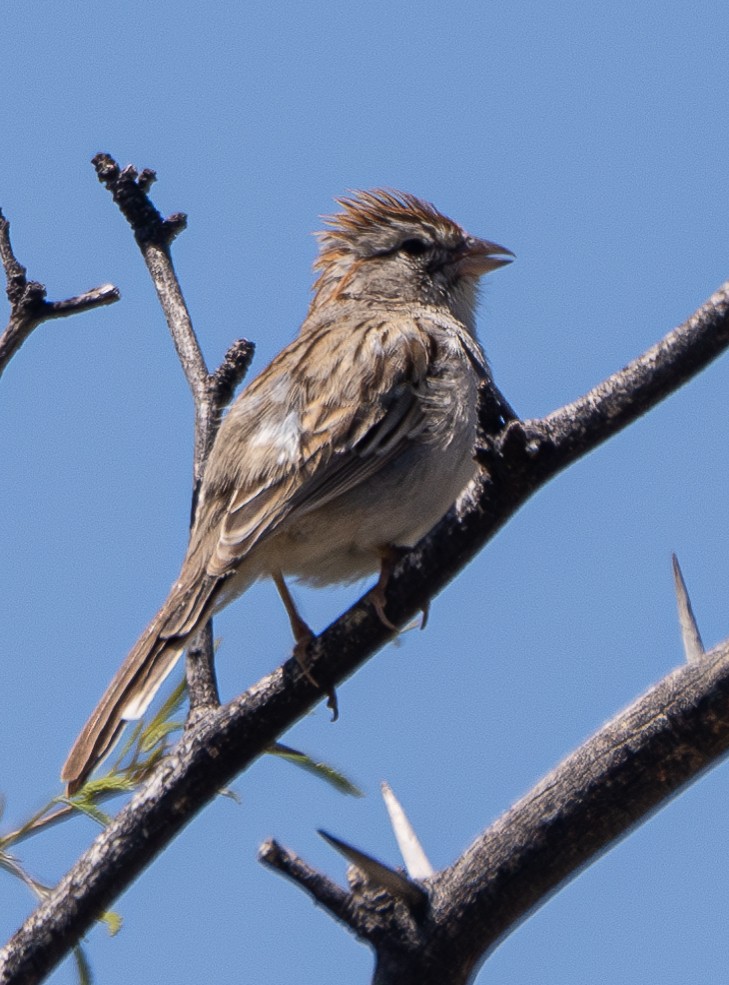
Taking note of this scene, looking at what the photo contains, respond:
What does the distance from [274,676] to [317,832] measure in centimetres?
74

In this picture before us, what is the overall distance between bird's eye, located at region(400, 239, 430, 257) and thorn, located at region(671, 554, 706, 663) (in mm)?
3732

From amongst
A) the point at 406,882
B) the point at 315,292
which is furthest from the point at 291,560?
the point at 315,292

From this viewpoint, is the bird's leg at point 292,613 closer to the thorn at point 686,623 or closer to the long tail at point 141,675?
the long tail at point 141,675

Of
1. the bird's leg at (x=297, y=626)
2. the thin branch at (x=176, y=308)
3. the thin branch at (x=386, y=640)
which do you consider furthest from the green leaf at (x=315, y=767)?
the thin branch at (x=176, y=308)

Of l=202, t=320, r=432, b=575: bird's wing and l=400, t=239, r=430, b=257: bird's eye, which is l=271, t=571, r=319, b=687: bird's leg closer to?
l=202, t=320, r=432, b=575: bird's wing

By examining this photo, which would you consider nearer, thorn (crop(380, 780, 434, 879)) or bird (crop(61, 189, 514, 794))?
thorn (crop(380, 780, 434, 879))

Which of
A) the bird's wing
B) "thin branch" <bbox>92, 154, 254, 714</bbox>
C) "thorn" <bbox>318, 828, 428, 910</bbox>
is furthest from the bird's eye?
"thorn" <bbox>318, 828, 428, 910</bbox>

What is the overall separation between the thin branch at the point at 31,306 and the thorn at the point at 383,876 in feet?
5.17

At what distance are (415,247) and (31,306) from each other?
12.0ft

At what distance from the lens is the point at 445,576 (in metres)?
3.35

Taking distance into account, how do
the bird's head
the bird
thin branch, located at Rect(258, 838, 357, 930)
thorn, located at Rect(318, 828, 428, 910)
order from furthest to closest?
the bird's head, the bird, thin branch, located at Rect(258, 838, 357, 930), thorn, located at Rect(318, 828, 428, 910)

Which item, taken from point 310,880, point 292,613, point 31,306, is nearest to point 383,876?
point 310,880

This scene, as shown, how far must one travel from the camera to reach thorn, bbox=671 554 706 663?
335 centimetres

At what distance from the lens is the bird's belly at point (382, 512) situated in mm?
4996
